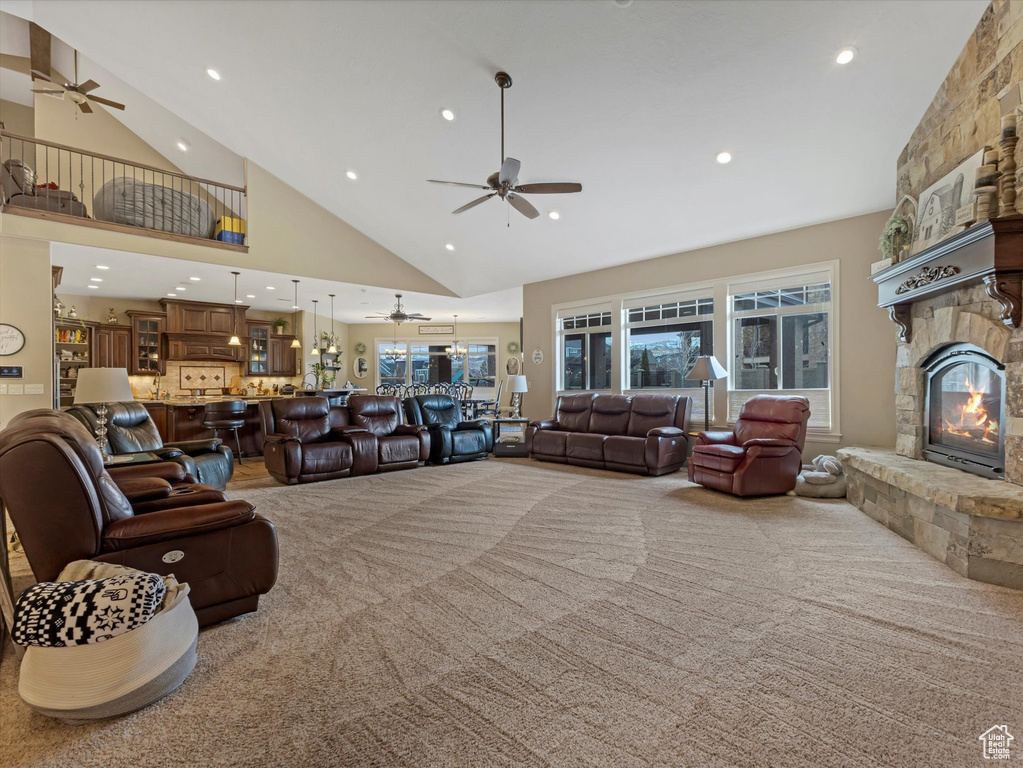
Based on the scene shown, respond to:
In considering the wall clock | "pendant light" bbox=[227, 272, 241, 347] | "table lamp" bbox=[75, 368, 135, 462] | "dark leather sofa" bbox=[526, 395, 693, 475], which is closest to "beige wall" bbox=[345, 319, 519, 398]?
"pendant light" bbox=[227, 272, 241, 347]

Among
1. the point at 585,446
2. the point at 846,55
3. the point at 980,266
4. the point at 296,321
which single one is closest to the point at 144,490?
the point at 585,446

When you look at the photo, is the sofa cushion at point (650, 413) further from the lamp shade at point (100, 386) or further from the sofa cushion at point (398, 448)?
the lamp shade at point (100, 386)

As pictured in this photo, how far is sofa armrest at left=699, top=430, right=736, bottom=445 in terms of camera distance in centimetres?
520

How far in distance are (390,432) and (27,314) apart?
454 cm

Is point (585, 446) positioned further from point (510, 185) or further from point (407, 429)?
point (510, 185)

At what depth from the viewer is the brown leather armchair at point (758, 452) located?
464cm

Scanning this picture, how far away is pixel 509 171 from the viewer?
410cm

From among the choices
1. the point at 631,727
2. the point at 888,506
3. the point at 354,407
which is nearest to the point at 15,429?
the point at 631,727

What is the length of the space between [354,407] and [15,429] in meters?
4.78

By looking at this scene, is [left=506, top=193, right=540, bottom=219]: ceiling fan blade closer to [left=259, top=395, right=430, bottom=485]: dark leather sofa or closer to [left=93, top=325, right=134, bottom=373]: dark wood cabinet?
[left=259, top=395, right=430, bottom=485]: dark leather sofa

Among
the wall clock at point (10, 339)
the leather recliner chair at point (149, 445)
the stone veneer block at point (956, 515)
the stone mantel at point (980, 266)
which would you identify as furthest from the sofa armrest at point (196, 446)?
the stone mantel at point (980, 266)

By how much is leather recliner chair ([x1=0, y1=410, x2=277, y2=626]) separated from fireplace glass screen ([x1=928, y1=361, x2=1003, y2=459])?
4.61 meters

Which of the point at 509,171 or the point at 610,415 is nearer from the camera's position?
the point at 509,171

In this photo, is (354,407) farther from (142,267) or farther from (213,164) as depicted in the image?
(213,164)
